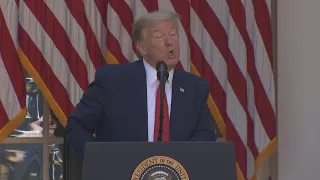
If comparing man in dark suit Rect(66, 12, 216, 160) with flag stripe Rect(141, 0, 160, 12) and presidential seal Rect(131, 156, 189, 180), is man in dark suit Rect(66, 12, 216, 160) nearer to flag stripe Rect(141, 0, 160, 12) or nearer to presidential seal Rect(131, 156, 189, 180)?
presidential seal Rect(131, 156, 189, 180)

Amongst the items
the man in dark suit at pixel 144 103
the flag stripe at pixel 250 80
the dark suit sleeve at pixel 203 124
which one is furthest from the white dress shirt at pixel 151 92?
the flag stripe at pixel 250 80

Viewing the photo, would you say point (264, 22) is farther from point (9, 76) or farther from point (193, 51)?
point (9, 76)

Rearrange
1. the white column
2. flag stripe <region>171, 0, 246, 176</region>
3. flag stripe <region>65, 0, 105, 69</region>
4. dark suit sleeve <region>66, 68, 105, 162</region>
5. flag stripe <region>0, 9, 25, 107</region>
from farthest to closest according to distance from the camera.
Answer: the white column
flag stripe <region>171, 0, 246, 176</region>
flag stripe <region>65, 0, 105, 69</region>
flag stripe <region>0, 9, 25, 107</region>
dark suit sleeve <region>66, 68, 105, 162</region>

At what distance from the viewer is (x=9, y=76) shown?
3248mm

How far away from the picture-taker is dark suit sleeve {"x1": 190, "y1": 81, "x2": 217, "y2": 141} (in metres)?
2.16

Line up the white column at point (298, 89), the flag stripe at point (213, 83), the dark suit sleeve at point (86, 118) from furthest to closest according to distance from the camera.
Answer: the white column at point (298, 89), the flag stripe at point (213, 83), the dark suit sleeve at point (86, 118)

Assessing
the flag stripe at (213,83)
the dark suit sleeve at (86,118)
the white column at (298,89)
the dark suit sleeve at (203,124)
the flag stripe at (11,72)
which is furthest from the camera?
the white column at (298,89)

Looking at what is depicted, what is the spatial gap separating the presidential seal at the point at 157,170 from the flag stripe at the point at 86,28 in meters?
1.91

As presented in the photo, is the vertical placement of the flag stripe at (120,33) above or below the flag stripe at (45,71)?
above

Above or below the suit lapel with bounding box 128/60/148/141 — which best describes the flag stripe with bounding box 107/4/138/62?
above

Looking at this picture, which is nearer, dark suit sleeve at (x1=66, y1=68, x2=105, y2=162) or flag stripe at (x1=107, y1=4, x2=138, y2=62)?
dark suit sleeve at (x1=66, y1=68, x2=105, y2=162)

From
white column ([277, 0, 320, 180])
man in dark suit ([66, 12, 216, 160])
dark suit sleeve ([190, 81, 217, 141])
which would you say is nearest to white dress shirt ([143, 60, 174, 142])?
man in dark suit ([66, 12, 216, 160])

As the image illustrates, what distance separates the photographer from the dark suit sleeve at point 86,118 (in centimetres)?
205

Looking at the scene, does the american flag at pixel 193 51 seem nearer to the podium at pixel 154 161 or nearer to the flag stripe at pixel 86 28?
Answer: the flag stripe at pixel 86 28
